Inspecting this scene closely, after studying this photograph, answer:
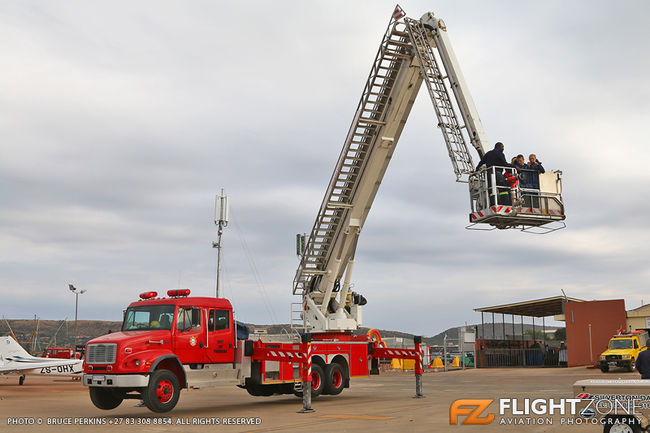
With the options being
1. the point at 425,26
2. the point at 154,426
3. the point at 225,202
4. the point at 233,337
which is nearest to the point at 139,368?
the point at 154,426

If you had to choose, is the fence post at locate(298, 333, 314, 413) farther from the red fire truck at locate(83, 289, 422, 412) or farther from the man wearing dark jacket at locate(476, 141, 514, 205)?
the man wearing dark jacket at locate(476, 141, 514, 205)

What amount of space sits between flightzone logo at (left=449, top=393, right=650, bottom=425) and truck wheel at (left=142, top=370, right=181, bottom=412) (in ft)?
20.7

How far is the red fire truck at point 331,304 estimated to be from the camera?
47.5 ft

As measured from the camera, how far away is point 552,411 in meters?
13.5

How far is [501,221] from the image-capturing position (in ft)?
48.9

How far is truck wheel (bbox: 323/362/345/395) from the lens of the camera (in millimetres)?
18141

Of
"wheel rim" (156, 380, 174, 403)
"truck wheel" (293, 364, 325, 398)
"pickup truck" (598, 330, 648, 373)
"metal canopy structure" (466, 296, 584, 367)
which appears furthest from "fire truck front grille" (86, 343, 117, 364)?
"metal canopy structure" (466, 296, 584, 367)

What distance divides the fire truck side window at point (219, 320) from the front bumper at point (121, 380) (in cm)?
245

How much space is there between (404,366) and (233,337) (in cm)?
3041

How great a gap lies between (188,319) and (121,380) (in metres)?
2.26

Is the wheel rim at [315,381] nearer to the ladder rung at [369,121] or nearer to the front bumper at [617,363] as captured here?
the ladder rung at [369,121]

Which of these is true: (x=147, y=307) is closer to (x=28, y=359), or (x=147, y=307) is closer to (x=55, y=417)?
(x=55, y=417)

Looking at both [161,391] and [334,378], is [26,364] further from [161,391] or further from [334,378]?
[161,391]

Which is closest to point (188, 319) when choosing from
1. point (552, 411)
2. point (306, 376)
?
point (306, 376)
